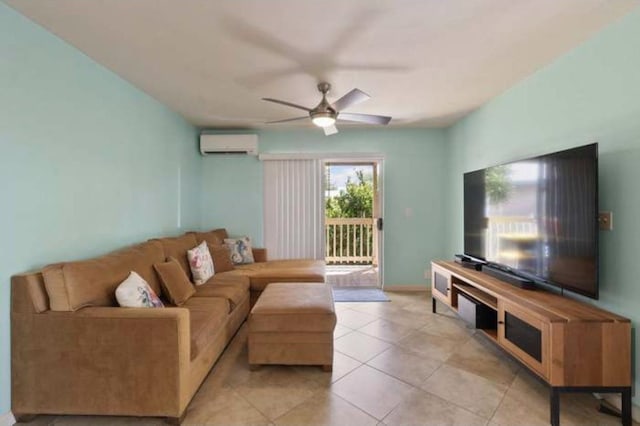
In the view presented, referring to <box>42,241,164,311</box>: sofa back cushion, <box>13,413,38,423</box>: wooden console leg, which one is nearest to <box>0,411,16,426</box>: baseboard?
<box>13,413,38,423</box>: wooden console leg

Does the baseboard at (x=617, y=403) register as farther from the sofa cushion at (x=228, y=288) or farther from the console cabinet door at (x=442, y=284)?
the sofa cushion at (x=228, y=288)

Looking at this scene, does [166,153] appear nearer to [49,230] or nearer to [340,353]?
[49,230]

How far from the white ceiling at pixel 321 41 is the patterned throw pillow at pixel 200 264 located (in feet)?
5.34

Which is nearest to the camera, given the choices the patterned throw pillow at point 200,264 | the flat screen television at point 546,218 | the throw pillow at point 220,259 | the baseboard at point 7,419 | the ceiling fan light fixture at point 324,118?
the baseboard at point 7,419

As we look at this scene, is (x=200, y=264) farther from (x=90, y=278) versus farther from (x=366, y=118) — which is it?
(x=366, y=118)

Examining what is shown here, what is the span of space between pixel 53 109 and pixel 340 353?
2780mm

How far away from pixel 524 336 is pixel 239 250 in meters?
3.19

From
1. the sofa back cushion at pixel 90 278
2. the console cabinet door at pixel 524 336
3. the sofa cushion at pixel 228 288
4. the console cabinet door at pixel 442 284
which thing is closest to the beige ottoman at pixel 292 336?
the sofa cushion at pixel 228 288

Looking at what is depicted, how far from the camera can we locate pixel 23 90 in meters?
1.74

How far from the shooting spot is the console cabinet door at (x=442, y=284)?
304cm

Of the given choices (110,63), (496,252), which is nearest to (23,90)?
(110,63)

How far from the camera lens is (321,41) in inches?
78.7

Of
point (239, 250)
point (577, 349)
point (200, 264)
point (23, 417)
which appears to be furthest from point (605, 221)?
point (23, 417)

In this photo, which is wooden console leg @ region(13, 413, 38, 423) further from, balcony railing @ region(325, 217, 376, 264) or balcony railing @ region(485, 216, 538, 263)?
balcony railing @ region(325, 217, 376, 264)
